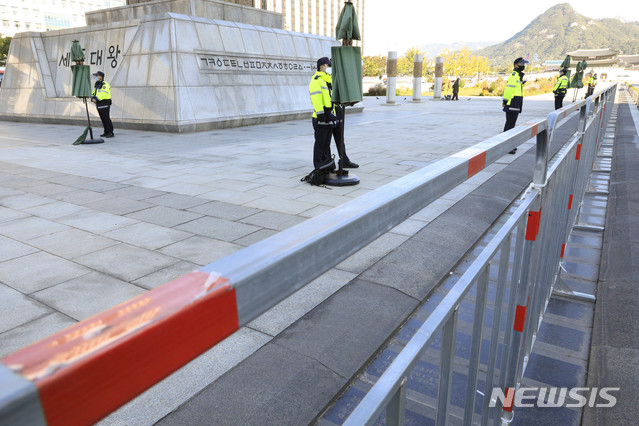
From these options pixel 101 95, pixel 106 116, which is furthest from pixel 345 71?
pixel 106 116

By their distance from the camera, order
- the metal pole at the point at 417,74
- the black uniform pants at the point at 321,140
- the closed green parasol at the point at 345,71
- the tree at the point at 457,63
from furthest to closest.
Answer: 1. the tree at the point at 457,63
2. the metal pole at the point at 417,74
3. the black uniform pants at the point at 321,140
4. the closed green parasol at the point at 345,71

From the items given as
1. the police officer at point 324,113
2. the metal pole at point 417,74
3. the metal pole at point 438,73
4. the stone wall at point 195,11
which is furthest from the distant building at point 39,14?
the police officer at point 324,113

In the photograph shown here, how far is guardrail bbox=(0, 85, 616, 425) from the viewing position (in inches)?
18.0

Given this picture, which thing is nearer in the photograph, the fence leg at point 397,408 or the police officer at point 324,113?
the fence leg at point 397,408

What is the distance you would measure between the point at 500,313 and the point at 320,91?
5.53 metres

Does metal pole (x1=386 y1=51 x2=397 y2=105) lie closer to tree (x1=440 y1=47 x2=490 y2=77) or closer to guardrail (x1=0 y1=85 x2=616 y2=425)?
guardrail (x1=0 y1=85 x2=616 y2=425)

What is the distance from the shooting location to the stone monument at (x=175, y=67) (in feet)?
49.3

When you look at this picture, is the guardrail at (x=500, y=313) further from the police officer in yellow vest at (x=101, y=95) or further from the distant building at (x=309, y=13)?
the distant building at (x=309, y=13)

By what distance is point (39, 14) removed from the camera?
76500 millimetres

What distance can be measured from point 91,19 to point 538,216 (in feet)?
69.8

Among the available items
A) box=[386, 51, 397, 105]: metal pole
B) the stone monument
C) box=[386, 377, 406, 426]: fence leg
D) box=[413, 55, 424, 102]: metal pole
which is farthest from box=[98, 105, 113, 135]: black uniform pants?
box=[413, 55, 424, 102]: metal pole

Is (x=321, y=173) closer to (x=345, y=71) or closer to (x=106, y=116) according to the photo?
(x=345, y=71)

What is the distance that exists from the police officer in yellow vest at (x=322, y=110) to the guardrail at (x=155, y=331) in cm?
637

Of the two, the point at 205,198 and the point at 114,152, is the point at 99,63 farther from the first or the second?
the point at 205,198
